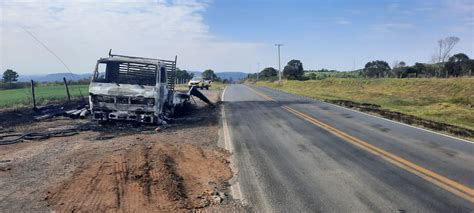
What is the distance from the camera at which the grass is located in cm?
2258

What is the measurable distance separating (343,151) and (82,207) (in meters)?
6.47

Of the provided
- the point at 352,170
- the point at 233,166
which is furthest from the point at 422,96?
the point at 233,166

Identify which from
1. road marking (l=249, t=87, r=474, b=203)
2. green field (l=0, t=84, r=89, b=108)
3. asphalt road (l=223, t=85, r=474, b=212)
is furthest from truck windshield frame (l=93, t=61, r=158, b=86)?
road marking (l=249, t=87, r=474, b=203)

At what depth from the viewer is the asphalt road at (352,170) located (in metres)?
6.49

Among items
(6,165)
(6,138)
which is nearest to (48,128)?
(6,138)

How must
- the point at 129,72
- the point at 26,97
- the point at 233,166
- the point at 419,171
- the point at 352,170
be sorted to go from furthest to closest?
the point at 26,97 < the point at 129,72 < the point at 233,166 < the point at 352,170 < the point at 419,171

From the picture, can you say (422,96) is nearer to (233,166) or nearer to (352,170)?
(352,170)

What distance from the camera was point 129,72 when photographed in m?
15.9

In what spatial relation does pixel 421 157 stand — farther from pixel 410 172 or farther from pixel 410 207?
pixel 410 207

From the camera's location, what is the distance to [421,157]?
9852 mm

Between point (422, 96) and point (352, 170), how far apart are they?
3149 cm

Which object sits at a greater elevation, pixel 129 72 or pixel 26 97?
pixel 129 72

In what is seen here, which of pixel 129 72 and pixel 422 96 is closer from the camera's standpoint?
pixel 129 72

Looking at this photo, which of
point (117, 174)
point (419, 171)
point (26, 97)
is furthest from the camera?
point (26, 97)
